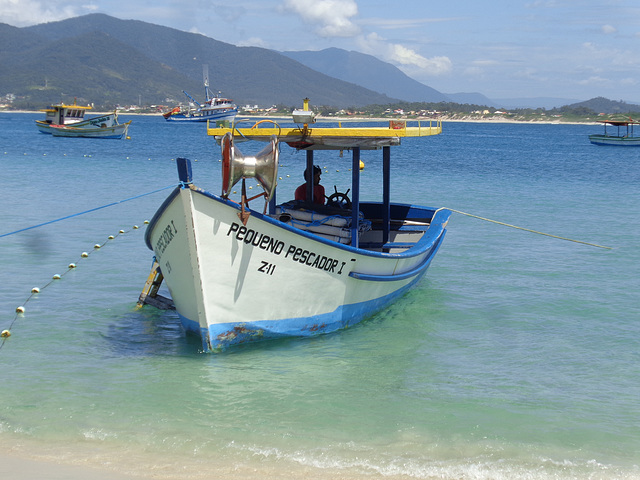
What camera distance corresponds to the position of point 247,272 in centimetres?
800

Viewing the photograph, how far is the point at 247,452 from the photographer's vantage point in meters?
6.29

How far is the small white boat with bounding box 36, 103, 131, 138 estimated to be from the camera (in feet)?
196

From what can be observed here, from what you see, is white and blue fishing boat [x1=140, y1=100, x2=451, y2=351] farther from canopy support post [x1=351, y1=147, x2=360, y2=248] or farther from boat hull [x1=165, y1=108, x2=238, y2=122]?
boat hull [x1=165, y1=108, x2=238, y2=122]

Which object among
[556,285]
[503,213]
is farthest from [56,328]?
[503,213]

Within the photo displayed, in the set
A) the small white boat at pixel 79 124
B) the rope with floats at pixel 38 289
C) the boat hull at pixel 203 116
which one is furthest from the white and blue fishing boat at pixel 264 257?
the boat hull at pixel 203 116

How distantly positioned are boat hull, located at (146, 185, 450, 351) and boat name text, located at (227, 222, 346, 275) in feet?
0.04

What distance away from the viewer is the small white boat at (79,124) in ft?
196

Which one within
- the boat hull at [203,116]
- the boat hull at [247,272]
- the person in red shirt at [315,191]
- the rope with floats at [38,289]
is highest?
the boat hull at [203,116]

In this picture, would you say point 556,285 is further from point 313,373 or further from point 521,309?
point 313,373

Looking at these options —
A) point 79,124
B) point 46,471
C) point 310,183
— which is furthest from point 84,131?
point 46,471

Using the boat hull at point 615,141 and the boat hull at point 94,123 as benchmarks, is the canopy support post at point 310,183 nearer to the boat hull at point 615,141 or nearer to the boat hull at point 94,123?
the boat hull at point 94,123

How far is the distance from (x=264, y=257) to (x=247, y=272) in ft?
0.84

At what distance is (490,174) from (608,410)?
105ft

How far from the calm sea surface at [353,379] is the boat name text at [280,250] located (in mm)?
559
